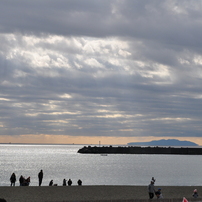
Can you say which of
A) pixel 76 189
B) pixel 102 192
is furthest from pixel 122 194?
pixel 76 189

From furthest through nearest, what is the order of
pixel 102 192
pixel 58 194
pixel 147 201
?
pixel 102 192 < pixel 58 194 < pixel 147 201

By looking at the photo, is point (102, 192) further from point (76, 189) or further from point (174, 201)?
point (174, 201)

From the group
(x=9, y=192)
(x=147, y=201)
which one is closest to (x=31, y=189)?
(x=9, y=192)

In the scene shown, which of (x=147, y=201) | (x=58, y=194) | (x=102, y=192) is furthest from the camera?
(x=102, y=192)

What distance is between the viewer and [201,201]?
2219cm

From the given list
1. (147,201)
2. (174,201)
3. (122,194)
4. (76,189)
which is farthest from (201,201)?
(76,189)

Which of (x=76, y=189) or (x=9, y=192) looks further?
(x=76, y=189)

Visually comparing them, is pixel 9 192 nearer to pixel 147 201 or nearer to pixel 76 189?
pixel 76 189

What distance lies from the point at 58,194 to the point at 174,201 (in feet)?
51.4

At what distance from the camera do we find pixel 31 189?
38625mm

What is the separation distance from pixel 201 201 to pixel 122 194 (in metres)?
15.6

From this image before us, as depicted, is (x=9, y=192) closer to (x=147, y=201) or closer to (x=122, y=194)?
(x=122, y=194)

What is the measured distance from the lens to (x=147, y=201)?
21.8 metres

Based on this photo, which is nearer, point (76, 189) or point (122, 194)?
point (122, 194)
